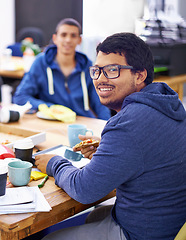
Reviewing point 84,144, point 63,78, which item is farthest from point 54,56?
point 84,144

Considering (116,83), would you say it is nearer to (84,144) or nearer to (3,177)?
(84,144)

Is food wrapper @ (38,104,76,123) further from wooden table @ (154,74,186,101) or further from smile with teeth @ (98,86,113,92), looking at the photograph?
wooden table @ (154,74,186,101)

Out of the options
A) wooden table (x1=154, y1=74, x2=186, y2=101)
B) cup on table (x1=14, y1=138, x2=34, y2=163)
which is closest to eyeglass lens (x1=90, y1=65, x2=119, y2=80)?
cup on table (x1=14, y1=138, x2=34, y2=163)

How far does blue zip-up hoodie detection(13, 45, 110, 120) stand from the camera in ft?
8.95

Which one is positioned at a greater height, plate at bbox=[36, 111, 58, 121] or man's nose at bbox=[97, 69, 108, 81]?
man's nose at bbox=[97, 69, 108, 81]

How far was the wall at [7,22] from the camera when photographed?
719 centimetres

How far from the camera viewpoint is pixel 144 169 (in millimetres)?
1191

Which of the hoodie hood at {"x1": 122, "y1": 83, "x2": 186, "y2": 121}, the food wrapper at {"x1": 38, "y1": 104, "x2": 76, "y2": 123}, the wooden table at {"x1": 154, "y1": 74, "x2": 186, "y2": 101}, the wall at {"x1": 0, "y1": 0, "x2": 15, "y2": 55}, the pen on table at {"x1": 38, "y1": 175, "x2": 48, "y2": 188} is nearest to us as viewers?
the hoodie hood at {"x1": 122, "y1": 83, "x2": 186, "y2": 121}

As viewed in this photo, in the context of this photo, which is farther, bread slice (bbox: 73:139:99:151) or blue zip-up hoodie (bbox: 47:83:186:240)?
bread slice (bbox: 73:139:99:151)

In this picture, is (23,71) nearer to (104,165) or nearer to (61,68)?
(61,68)

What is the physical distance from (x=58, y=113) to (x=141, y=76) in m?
1.03

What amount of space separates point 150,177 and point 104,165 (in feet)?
0.53

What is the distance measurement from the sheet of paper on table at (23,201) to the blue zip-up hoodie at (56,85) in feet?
4.90

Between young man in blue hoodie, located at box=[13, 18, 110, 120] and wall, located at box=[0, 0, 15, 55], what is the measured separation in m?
4.74
